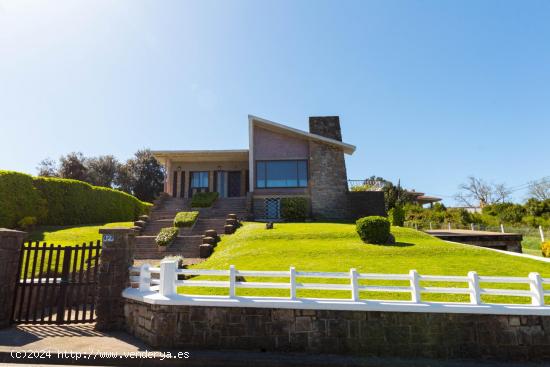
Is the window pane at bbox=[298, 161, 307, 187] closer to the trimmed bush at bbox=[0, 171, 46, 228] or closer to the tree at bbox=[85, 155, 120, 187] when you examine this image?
the trimmed bush at bbox=[0, 171, 46, 228]

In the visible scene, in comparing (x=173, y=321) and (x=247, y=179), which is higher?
(x=247, y=179)

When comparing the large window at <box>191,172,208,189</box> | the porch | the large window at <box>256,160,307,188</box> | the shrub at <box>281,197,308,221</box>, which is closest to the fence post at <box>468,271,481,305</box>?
the shrub at <box>281,197,308,221</box>

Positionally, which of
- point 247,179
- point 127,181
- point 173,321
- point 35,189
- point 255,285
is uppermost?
point 127,181

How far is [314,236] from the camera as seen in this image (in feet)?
53.7

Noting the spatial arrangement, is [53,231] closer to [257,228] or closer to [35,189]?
[35,189]

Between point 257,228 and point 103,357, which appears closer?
point 103,357

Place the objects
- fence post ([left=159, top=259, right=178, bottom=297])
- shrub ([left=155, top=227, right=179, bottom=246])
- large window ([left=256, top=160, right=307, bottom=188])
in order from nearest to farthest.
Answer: fence post ([left=159, top=259, right=178, bottom=297]) < shrub ([left=155, top=227, right=179, bottom=246]) < large window ([left=256, top=160, right=307, bottom=188])

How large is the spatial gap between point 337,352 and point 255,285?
2.10 meters

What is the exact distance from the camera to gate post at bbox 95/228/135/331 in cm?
757

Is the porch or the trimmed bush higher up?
the porch

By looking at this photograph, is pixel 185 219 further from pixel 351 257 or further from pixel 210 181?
pixel 351 257

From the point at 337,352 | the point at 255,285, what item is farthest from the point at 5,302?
the point at 337,352

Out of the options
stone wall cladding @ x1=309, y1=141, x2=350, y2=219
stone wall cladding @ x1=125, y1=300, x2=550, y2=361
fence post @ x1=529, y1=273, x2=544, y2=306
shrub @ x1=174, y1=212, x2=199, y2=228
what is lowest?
stone wall cladding @ x1=125, y1=300, x2=550, y2=361

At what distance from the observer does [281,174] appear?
25.1 meters
